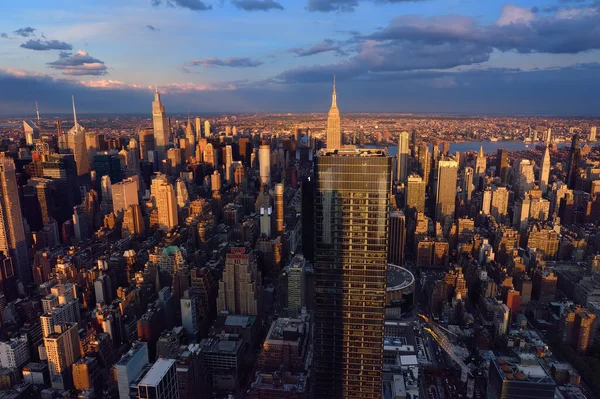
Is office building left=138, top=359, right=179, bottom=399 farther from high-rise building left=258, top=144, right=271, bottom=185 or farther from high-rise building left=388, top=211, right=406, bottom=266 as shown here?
high-rise building left=258, top=144, right=271, bottom=185

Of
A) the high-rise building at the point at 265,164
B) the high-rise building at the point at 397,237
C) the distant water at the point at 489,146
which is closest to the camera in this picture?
the high-rise building at the point at 397,237

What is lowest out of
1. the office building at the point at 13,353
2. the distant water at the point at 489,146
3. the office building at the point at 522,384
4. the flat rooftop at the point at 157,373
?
the office building at the point at 13,353

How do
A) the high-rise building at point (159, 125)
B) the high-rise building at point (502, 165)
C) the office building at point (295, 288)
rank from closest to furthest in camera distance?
1. the office building at point (295, 288)
2. the high-rise building at point (502, 165)
3. the high-rise building at point (159, 125)

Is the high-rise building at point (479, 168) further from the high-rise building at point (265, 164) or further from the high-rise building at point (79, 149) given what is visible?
the high-rise building at point (79, 149)

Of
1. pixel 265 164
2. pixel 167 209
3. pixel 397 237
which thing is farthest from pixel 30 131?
pixel 397 237

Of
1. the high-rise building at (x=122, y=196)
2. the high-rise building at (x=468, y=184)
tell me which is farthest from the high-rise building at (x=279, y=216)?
the high-rise building at (x=468, y=184)

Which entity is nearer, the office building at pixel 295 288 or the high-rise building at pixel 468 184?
the office building at pixel 295 288

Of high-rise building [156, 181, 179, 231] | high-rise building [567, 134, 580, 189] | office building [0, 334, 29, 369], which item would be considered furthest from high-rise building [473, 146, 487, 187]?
office building [0, 334, 29, 369]

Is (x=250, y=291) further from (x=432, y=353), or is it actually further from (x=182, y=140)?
(x=182, y=140)
